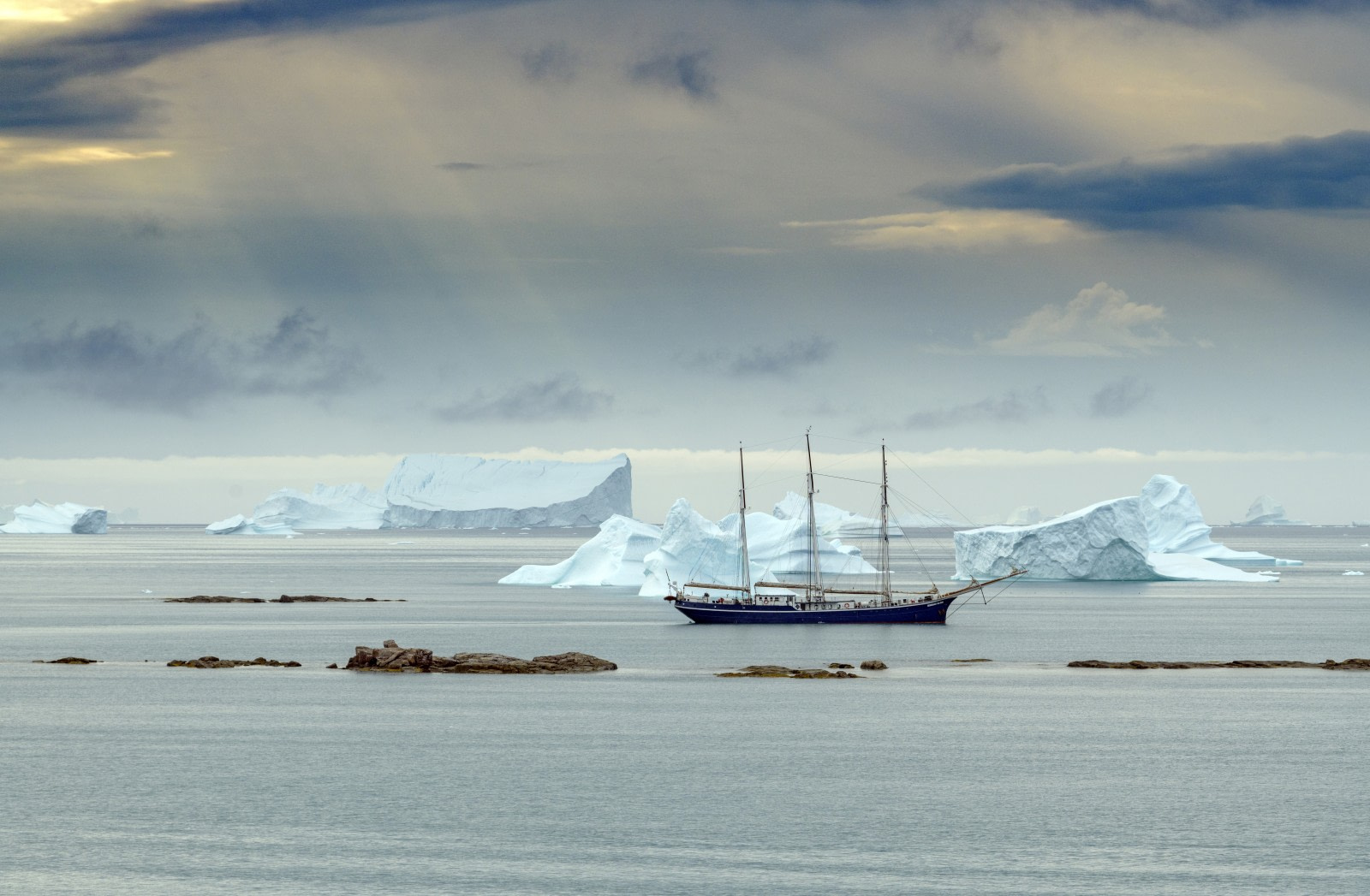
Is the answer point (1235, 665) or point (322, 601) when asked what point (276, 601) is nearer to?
point (322, 601)

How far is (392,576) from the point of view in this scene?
11050cm

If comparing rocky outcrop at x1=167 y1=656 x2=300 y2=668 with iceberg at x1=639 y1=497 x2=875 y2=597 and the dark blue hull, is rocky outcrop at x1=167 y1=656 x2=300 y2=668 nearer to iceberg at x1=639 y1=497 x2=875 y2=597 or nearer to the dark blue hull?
the dark blue hull

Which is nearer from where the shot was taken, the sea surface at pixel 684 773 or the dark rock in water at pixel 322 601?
the sea surface at pixel 684 773

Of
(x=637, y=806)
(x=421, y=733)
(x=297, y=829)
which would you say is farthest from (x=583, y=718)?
(x=297, y=829)

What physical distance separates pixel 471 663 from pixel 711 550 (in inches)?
1302

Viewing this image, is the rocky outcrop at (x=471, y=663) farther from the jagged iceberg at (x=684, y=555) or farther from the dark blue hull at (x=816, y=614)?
the jagged iceberg at (x=684, y=555)

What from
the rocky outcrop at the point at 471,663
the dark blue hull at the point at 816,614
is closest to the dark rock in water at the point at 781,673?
the rocky outcrop at the point at 471,663

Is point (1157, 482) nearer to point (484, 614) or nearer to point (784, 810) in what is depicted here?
point (484, 614)

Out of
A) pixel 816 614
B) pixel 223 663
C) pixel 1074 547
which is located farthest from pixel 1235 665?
pixel 1074 547

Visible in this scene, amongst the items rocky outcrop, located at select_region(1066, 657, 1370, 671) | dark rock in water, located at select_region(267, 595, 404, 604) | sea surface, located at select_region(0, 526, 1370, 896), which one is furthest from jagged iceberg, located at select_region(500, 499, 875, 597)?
rocky outcrop, located at select_region(1066, 657, 1370, 671)

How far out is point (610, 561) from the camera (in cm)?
9144

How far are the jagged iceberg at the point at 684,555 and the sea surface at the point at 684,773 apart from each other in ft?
63.9

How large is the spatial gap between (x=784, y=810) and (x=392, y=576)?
3633 inches

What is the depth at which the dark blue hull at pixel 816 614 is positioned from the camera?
65.4 m
